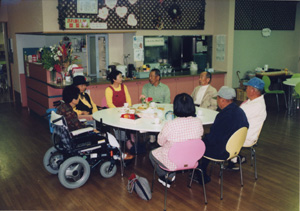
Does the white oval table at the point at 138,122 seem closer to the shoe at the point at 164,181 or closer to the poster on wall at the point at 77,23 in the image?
the shoe at the point at 164,181

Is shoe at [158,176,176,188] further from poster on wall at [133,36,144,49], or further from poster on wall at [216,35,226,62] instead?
poster on wall at [216,35,226,62]

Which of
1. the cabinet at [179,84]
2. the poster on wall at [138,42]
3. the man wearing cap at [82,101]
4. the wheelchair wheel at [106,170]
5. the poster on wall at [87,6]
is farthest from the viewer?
the cabinet at [179,84]

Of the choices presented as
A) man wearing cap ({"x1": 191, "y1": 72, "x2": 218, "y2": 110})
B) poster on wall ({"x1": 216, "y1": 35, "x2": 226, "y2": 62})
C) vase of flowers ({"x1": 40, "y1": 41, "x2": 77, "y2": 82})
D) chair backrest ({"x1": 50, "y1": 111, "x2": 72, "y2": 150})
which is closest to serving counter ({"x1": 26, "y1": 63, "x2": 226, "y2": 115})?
vase of flowers ({"x1": 40, "y1": 41, "x2": 77, "y2": 82})

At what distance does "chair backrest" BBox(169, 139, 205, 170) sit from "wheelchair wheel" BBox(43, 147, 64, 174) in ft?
5.38

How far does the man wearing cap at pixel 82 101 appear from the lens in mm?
4617

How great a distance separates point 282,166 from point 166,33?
14.7ft

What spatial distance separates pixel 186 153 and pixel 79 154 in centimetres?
138

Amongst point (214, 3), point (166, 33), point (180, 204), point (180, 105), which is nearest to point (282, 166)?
point (180, 204)

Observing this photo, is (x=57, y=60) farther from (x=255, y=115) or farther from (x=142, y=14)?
(x=255, y=115)

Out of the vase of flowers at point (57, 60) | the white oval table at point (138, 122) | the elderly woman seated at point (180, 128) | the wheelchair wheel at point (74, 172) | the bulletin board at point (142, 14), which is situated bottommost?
the wheelchair wheel at point (74, 172)

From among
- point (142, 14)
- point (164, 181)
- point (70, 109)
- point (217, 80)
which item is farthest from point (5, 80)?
point (164, 181)

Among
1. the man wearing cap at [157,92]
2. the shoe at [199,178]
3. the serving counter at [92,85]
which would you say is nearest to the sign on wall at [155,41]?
the serving counter at [92,85]

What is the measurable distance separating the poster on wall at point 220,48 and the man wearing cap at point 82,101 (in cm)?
447

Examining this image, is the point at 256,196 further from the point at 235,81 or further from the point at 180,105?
the point at 235,81
